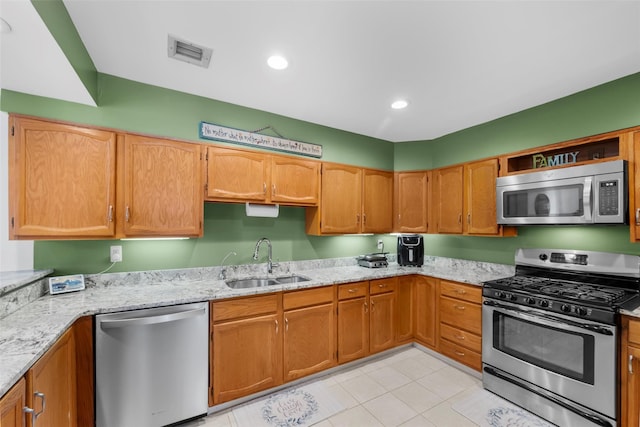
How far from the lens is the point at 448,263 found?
11.6ft

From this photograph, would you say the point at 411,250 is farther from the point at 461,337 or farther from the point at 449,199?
the point at 461,337

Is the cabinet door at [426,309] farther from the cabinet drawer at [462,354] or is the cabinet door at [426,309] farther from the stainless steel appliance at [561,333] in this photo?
the stainless steel appliance at [561,333]

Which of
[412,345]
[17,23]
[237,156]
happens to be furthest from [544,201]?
[17,23]

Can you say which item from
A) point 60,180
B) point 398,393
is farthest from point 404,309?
point 60,180

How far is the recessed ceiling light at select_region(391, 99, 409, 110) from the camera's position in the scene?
8.68 feet

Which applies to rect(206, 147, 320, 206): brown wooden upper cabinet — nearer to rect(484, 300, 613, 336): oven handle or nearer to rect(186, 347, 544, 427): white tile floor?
rect(186, 347, 544, 427): white tile floor

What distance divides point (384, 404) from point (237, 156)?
Answer: 8.11ft

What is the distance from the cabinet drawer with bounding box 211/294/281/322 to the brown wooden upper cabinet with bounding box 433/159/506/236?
2.22m

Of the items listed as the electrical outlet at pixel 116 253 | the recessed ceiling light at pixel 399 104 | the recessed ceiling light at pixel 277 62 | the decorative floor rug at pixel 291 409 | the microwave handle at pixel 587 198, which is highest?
the recessed ceiling light at pixel 277 62

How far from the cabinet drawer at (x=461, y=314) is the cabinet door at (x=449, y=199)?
840 mm

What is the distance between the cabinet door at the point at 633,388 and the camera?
1.69 meters

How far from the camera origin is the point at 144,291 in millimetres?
2102

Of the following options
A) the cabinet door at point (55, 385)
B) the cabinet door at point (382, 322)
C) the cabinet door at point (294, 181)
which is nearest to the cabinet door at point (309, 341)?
the cabinet door at point (382, 322)

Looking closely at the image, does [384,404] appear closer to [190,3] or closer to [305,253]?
[305,253]
